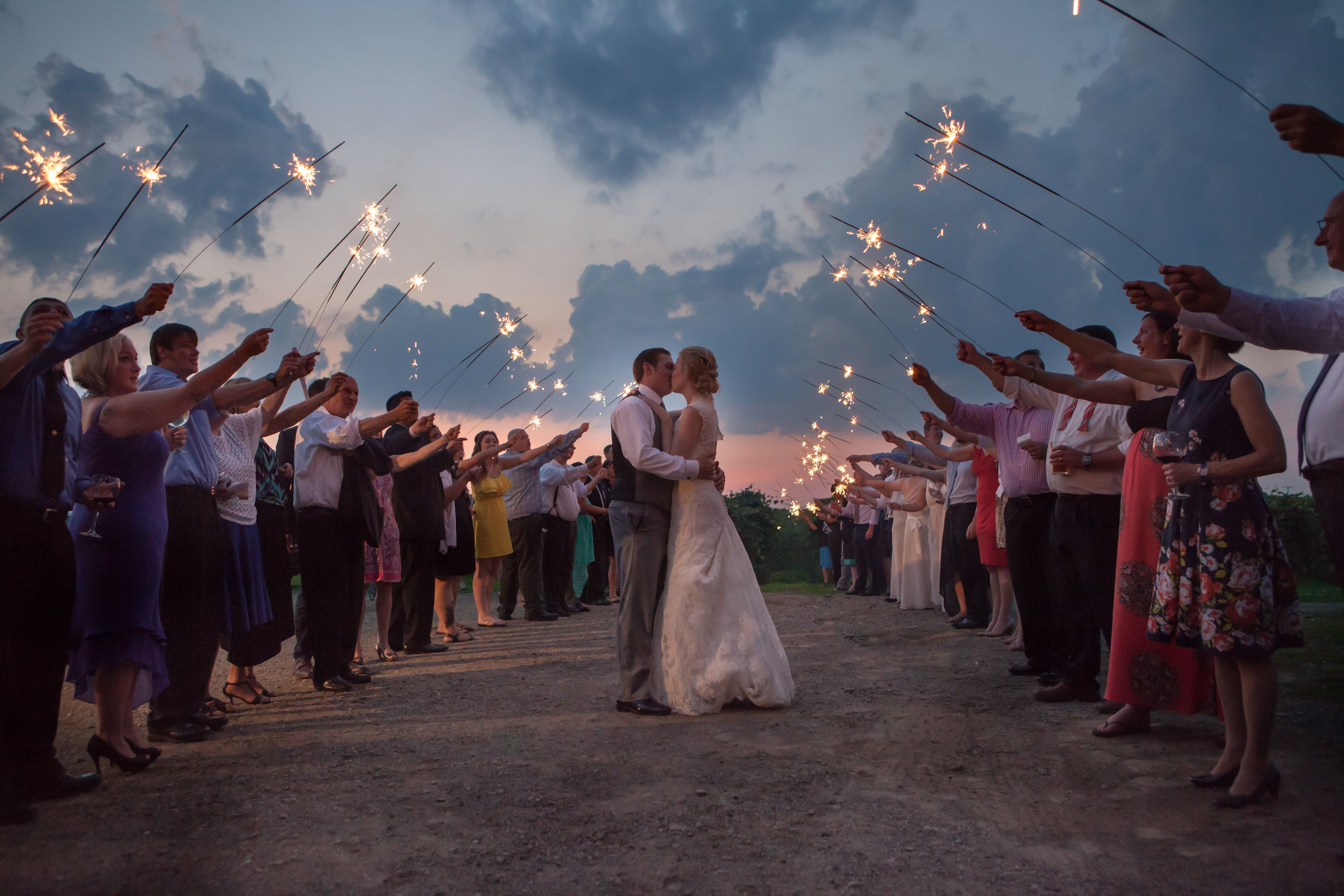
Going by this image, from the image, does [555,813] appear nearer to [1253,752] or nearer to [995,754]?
[995,754]

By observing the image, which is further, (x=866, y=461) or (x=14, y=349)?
(x=866, y=461)

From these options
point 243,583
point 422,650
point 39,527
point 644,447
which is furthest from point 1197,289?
point 422,650

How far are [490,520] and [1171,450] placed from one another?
8.70 m

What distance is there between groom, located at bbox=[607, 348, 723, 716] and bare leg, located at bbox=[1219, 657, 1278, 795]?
9.88ft

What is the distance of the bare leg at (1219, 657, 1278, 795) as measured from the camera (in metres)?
3.14

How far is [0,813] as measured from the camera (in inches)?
126

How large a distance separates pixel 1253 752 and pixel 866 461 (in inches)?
365

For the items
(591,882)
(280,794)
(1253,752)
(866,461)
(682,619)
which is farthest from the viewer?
(866,461)

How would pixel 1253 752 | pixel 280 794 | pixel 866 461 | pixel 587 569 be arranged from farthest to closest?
pixel 587 569
pixel 866 461
pixel 280 794
pixel 1253 752

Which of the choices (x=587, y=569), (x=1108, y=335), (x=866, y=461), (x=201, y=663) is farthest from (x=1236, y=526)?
(x=587, y=569)

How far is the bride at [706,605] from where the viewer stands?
5145mm

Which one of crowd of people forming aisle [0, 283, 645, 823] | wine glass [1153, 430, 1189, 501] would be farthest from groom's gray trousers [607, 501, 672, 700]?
wine glass [1153, 430, 1189, 501]

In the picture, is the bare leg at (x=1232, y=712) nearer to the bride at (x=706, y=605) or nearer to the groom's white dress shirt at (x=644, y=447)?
the bride at (x=706, y=605)

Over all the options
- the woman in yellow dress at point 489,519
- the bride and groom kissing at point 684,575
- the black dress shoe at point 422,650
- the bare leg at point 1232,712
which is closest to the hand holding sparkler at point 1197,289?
the bare leg at point 1232,712
